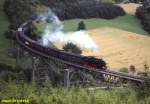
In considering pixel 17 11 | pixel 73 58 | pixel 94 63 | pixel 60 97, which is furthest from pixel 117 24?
pixel 60 97

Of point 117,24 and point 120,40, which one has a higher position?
point 117,24

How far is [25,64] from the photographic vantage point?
5606cm

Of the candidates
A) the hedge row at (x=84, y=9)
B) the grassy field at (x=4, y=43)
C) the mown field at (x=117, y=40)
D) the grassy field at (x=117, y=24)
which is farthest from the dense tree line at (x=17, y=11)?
the hedge row at (x=84, y=9)

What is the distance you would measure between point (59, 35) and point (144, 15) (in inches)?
1129

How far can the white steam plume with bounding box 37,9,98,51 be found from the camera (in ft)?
241

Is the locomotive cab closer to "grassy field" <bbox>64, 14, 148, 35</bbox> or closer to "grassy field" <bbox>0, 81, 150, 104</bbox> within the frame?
"grassy field" <bbox>0, 81, 150, 104</bbox>

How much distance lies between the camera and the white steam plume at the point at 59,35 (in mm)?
73375

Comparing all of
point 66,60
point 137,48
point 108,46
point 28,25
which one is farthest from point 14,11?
point 66,60

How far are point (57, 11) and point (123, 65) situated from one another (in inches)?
1074

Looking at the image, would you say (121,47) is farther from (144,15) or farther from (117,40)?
(144,15)

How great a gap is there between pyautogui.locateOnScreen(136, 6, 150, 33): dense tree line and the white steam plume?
17624 mm

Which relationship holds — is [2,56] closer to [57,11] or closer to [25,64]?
[25,64]

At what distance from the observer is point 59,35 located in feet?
252

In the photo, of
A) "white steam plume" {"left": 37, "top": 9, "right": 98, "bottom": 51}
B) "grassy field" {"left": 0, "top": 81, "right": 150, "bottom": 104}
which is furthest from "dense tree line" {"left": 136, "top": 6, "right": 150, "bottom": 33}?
"grassy field" {"left": 0, "top": 81, "right": 150, "bottom": 104}
